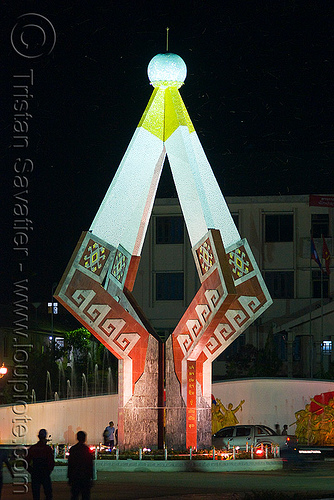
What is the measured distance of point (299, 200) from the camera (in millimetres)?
49250

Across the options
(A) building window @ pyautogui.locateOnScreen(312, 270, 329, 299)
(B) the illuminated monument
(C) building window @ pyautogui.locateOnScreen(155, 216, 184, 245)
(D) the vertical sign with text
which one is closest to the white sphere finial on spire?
(B) the illuminated monument

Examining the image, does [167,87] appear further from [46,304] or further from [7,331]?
[46,304]

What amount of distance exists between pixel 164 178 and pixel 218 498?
3786 centimetres

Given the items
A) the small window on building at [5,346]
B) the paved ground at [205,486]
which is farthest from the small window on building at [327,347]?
the paved ground at [205,486]

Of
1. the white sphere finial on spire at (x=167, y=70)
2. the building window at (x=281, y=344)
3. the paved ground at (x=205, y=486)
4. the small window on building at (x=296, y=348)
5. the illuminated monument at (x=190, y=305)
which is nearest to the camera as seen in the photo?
the paved ground at (x=205, y=486)

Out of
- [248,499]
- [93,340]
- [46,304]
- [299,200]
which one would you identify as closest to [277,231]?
[299,200]

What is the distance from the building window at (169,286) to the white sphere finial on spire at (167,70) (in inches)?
1101

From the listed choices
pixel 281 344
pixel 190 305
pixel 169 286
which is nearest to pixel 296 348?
pixel 281 344

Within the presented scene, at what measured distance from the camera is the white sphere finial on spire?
22.8 m

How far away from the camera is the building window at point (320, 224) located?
164 ft

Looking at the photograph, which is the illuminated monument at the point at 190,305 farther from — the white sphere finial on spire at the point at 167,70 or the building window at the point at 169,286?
the building window at the point at 169,286

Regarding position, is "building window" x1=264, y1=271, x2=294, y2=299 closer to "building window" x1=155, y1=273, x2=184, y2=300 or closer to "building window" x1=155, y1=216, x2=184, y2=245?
"building window" x1=155, y1=273, x2=184, y2=300

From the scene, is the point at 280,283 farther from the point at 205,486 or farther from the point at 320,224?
the point at 205,486

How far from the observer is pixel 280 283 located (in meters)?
A: 49.9
